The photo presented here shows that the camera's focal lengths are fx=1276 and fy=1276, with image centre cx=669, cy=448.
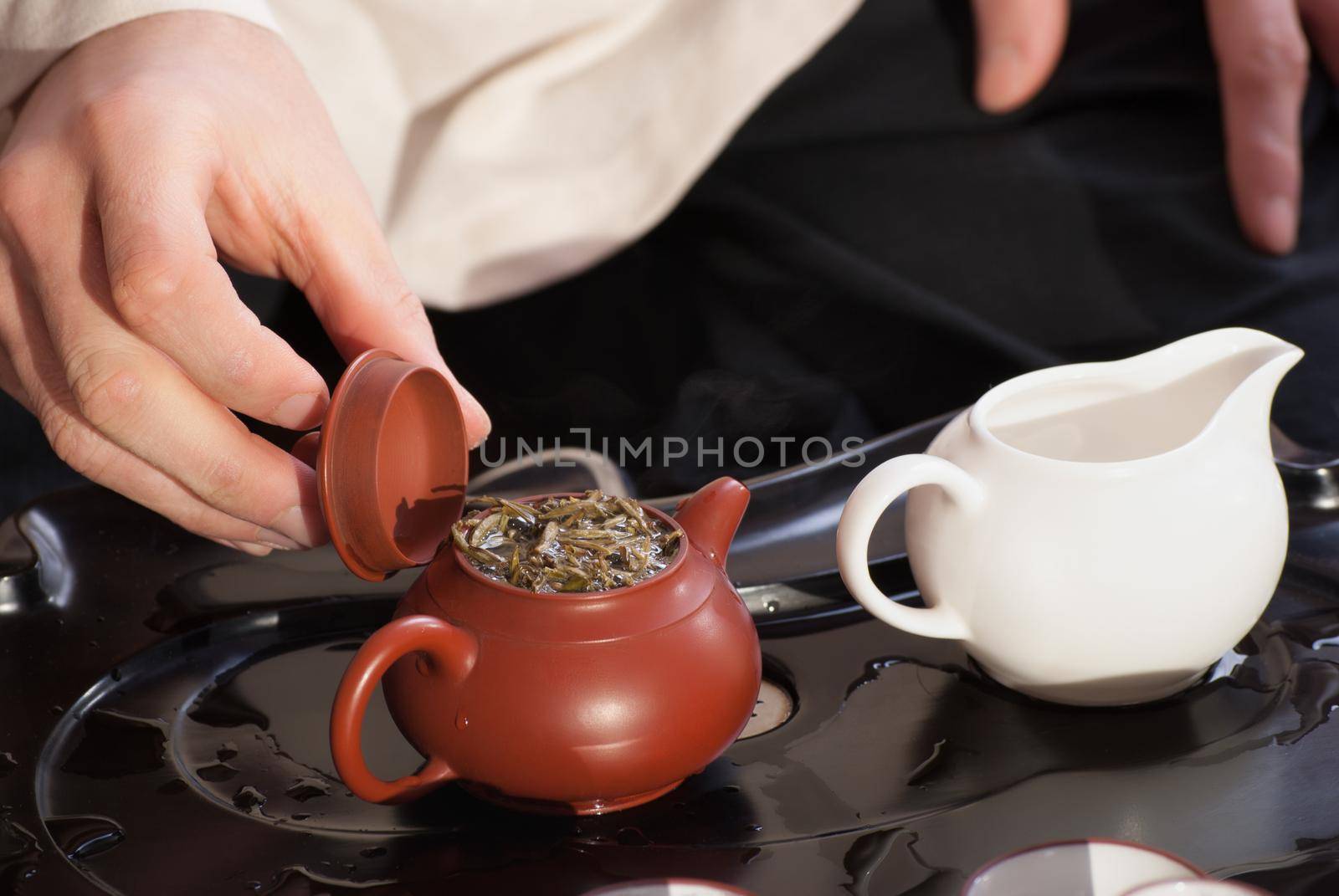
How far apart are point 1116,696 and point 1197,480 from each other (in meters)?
0.15

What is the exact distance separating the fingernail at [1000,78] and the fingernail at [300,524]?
0.97 m

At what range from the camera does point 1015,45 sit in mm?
1447

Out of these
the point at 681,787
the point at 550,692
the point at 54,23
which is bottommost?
the point at 681,787

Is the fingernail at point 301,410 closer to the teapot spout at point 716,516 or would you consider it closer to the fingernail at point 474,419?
the fingernail at point 474,419

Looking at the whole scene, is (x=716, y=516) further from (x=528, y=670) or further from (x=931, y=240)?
(x=931, y=240)

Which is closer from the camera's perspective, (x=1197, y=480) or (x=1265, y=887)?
(x=1265, y=887)

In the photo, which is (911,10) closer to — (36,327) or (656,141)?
(656,141)

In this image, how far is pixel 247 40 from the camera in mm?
1016

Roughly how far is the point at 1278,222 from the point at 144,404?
120cm

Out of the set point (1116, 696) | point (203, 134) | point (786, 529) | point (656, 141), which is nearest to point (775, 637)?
point (786, 529)

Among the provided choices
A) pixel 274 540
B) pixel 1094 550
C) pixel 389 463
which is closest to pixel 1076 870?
pixel 1094 550

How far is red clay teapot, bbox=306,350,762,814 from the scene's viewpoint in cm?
69

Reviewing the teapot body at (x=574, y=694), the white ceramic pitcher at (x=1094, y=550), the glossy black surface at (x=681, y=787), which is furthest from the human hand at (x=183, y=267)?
the white ceramic pitcher at (x=1094, y=550)

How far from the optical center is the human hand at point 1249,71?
1.40 m
